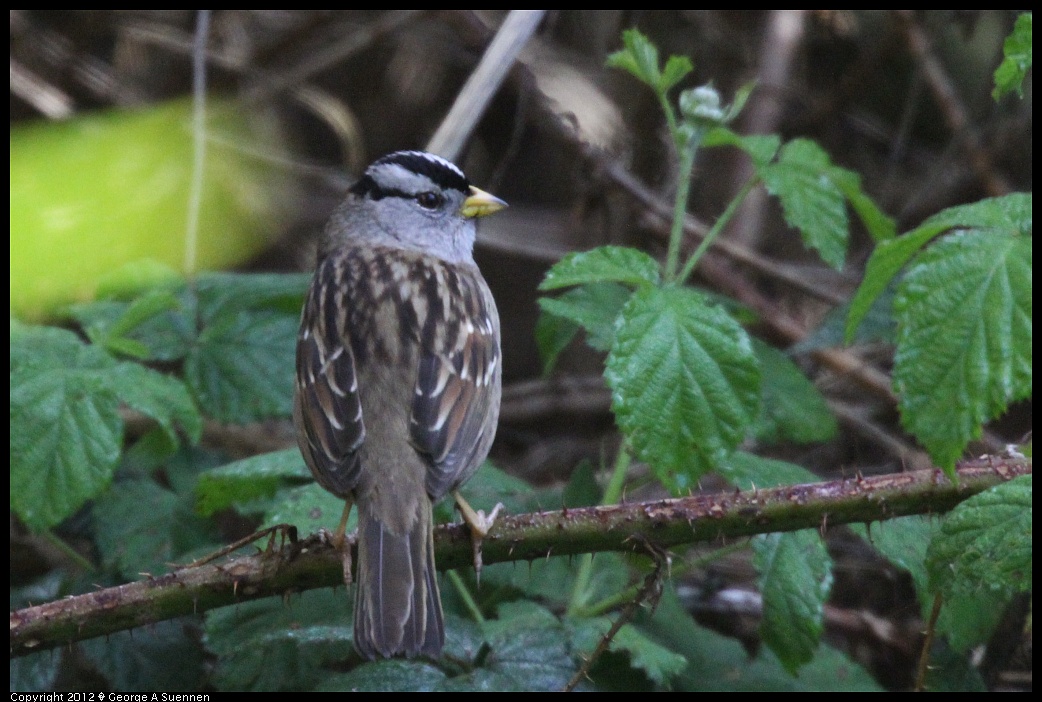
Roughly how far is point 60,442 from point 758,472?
5.35ft

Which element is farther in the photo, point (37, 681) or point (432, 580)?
point (37, 681)

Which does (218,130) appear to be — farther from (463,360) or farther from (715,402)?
(715,402)

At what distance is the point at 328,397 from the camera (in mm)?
2662

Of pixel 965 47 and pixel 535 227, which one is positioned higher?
pixel 965 47

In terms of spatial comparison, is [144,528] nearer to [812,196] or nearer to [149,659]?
[149,659]

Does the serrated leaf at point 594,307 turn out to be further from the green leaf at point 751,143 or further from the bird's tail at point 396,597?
the bird's tail at point 396,597

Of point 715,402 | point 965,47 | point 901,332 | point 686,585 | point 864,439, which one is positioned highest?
point 965,47

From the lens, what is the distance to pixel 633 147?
514 centimetres

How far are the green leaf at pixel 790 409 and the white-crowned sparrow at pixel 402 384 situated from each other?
28.6 inches

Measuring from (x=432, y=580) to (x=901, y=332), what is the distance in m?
1.03

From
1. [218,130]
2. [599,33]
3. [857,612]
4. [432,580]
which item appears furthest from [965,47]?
[432,580]

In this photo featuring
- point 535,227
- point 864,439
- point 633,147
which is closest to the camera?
point 864,439

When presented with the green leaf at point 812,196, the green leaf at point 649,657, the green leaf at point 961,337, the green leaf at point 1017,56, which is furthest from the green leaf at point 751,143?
the green leaf at point 649,657

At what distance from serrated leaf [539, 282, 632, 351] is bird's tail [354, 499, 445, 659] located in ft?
2.22
